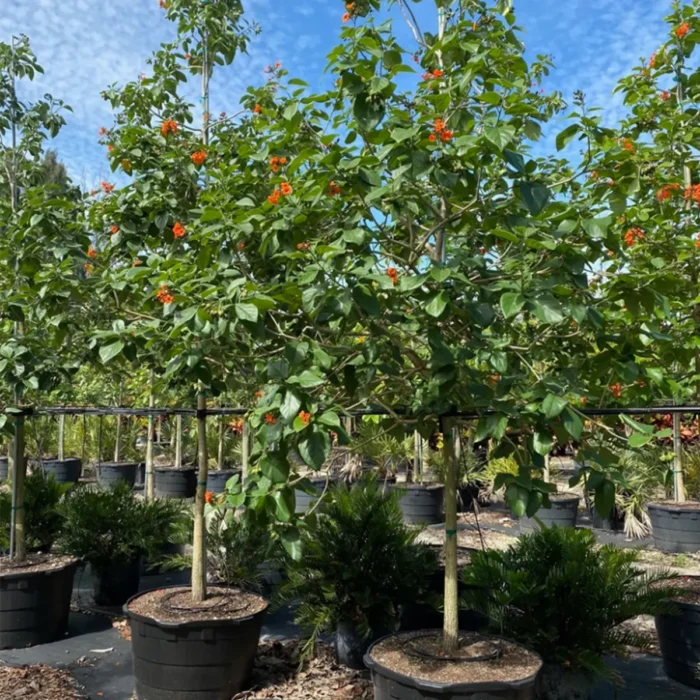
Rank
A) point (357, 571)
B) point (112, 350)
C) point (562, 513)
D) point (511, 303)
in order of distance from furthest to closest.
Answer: point (562, 513) < point (357, 571) < point (112, 350) < point (511, 303)

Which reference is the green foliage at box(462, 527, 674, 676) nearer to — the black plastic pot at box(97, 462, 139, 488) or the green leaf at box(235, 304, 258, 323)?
the green leaf at box(235, 304, 258, 323)

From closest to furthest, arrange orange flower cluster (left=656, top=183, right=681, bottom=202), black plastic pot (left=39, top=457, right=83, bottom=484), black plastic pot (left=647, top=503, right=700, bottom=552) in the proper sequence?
orange flower cluster (left=656, top=183, right=681, bottom=202) < black plastic pot (left=647, top=503, right=700, bottom=552) < black plastic pot (left=39, top=457, right=83, bottom=484)

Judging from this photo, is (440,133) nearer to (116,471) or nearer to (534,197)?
(534,197)

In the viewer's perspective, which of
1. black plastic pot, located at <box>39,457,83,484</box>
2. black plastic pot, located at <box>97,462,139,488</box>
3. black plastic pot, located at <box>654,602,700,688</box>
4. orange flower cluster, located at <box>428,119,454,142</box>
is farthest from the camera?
black plastic pot, located at <box>39,457,83,484</box>

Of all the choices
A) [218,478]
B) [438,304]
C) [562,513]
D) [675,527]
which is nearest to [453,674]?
[438,304]

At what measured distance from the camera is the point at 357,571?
3.55 metres

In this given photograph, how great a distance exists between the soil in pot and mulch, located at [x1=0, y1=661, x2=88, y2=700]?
283 centimetres

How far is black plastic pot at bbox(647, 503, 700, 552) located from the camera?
19.4ft

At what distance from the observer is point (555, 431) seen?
2215 millimetres

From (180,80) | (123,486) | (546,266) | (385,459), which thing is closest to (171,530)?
(123,486)

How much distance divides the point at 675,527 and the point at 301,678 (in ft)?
13.0

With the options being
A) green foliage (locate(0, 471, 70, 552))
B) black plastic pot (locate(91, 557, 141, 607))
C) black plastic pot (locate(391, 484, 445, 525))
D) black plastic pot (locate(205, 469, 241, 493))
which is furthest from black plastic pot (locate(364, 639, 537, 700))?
black plastic pot (locate(205, 469, 241, 493))

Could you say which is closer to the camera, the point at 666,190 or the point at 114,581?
the point at 666,190

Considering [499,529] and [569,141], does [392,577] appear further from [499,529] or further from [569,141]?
[499,529]
